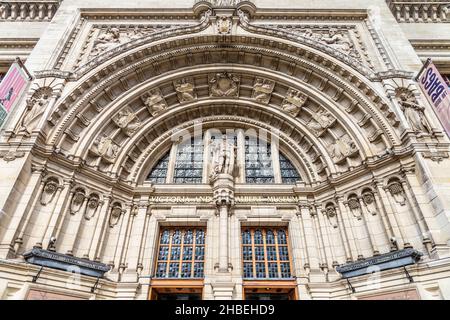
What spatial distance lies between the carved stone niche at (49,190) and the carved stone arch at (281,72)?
149 cm

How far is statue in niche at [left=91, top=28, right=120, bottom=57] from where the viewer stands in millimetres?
12873

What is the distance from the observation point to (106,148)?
11.4m

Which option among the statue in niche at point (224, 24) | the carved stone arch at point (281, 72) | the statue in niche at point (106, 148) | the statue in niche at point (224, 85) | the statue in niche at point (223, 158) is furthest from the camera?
the statue in niche at point (224, 85)

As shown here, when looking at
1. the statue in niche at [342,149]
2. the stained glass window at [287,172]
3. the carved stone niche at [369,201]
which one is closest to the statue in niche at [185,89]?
the stained glass window at [287,172]

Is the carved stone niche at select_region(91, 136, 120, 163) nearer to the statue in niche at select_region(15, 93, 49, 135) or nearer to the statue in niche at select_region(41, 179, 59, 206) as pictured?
the statue in niche at select_region(41, 179, 59, 206)

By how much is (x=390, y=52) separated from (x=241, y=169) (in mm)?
8350

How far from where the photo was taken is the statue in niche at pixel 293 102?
12.9m

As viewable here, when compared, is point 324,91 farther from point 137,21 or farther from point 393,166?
point 137,21

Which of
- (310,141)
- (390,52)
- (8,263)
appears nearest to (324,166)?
(310,141)

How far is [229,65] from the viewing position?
13.8m

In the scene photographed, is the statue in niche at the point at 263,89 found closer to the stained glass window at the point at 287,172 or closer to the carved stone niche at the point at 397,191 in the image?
the stained glass window at the point at 287,172

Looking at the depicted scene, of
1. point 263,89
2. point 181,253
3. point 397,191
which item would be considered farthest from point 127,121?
point 397,191

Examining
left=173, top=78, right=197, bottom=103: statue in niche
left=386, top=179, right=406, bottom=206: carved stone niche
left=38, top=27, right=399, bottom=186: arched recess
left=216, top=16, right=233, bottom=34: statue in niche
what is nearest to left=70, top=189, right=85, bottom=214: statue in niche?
left=38, top=27, right=399, bottom=186: arched recess

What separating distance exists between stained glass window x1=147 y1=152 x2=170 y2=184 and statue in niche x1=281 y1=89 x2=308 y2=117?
6250 millimetres
